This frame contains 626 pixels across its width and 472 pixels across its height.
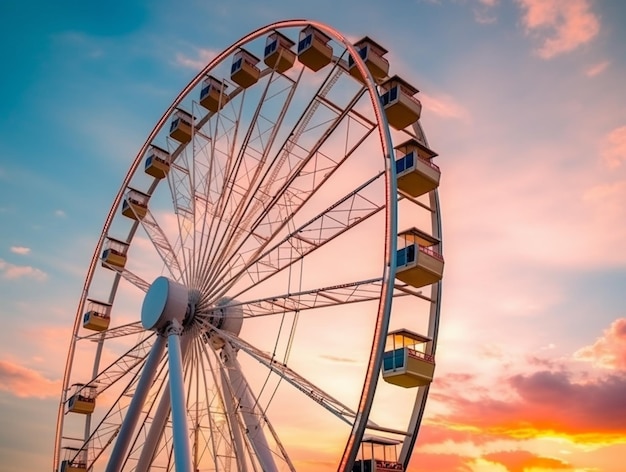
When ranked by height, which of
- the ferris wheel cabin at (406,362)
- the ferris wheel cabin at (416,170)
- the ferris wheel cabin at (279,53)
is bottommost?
the ferris wheel cabin at (406,362)

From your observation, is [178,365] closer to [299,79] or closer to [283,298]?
[283,298]

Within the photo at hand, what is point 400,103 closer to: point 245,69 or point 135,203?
point 245,69

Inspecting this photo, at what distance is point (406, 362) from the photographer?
13867 millimetres

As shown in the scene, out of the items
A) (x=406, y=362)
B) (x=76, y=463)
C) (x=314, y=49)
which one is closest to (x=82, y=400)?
(x=76, y=463)

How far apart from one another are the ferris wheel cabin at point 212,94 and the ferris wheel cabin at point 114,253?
223 inches

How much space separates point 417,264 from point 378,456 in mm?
4249

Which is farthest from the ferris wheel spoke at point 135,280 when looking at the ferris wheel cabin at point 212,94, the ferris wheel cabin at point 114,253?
the ferris wheel cabin at point 212,94

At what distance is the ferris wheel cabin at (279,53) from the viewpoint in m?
19.0

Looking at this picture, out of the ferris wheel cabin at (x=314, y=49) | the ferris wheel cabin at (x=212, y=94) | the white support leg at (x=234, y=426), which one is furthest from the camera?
the ferris wheel cabin at (x=212, y=94)

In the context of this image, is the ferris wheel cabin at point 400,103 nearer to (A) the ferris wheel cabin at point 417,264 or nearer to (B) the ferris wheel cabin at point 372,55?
(B) the ferris wheel cabin at point 372,55

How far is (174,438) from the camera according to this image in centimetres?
1275

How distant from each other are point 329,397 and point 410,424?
8.93ft

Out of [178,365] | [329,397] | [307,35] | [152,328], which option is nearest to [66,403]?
[152,328]

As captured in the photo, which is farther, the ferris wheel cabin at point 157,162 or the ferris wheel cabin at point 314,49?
the ferris wheel cabin at point 157,162
